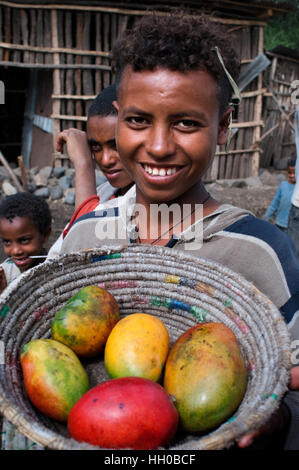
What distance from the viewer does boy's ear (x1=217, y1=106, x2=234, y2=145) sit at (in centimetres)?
142

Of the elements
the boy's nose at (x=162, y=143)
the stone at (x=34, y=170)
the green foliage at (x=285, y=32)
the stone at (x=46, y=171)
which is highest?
the green foliage at (x=285, y=32)

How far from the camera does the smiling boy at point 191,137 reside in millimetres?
1224

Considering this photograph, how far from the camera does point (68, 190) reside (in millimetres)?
8203

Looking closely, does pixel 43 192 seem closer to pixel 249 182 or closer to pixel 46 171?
pixel 46 171

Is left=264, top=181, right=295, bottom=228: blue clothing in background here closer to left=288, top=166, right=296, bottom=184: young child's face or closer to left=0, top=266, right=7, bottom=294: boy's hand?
left=288, top=166, right=296, bottom=184: young child's face

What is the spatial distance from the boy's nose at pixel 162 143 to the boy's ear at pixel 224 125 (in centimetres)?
27

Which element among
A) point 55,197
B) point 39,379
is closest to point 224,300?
point 39,379

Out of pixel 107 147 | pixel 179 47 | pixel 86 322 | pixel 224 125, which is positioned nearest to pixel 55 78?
pixel 107 147

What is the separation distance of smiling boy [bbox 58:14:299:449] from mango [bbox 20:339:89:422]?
57 cm

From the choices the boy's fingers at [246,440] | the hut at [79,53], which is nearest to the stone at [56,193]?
the hut at [79,53]

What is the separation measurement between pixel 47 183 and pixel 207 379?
26.1 feet

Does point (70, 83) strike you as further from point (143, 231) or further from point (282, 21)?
point (282, 21)

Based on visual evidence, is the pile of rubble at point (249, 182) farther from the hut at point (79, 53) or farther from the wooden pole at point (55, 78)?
the wooden pole at point (55, 78)

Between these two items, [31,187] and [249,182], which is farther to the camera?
[249,182]
